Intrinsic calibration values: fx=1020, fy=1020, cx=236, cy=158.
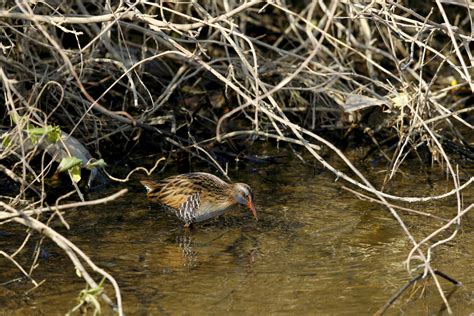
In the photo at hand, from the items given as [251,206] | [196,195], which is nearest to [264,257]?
[251,206]

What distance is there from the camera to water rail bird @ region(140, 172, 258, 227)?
773 centimetres

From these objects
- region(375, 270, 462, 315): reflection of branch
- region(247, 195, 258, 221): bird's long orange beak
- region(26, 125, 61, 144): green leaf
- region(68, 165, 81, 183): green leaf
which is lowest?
region(247, 195, 258, 221): bird's long orange beak

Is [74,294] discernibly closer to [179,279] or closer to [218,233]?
[179,279]

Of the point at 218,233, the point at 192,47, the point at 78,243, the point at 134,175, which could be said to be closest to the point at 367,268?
the point at 218,233

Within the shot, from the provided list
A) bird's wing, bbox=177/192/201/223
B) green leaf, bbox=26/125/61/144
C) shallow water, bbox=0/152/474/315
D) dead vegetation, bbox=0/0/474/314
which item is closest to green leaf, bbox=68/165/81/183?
green leaf, bbox=26/125/61/144

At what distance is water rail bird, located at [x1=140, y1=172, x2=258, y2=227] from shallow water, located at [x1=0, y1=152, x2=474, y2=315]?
0.12m

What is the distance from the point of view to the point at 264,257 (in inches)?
269

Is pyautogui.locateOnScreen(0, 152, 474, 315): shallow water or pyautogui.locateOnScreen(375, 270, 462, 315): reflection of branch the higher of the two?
pyautogui.locateOnScreen(375, 270, 462, 315): reflection of branch

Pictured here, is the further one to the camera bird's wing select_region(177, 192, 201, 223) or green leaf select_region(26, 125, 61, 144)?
bird's wing select_region(177, 192, 201, 223)

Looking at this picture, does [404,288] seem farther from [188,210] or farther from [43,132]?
[188,210]

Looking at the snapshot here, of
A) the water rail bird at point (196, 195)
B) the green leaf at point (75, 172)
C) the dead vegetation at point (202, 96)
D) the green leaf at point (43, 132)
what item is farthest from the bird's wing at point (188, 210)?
the green leaf at point (43, 132)

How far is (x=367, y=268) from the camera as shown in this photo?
6523 millimetres

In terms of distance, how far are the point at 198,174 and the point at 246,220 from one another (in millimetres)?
608

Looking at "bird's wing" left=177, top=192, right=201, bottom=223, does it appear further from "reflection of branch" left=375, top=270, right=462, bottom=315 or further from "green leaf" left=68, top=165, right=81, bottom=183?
"reflection of branch" left=375, top=270, right=462, bottom=315
